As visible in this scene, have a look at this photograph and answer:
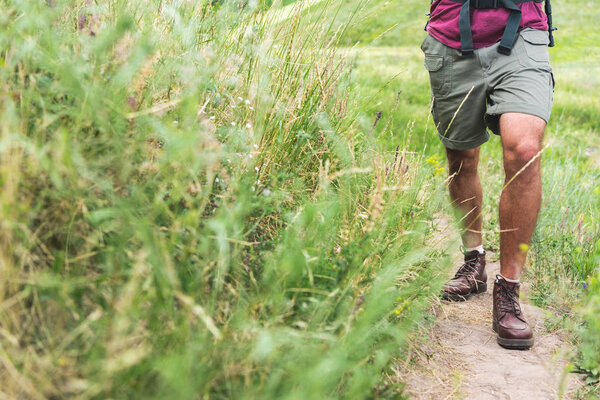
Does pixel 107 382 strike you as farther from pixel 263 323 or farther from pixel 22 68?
pixel 22 68

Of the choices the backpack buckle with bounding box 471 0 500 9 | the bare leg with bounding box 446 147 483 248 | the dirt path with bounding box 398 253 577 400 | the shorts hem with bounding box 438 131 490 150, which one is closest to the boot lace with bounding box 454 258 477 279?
the bare leg with bounding box 446 147 483 248

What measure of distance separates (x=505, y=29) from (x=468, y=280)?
144 centimetres

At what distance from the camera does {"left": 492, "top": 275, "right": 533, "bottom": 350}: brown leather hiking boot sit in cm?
263

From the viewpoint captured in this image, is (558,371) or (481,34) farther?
(481,34)

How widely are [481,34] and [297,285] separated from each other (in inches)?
77.5

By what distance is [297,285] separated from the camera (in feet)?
5.63

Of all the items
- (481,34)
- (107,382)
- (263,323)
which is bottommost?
(263,323)

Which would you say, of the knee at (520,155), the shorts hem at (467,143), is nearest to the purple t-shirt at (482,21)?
the shorts hem at (467,143)

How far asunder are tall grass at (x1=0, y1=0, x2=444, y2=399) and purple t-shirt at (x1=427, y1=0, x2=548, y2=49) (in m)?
1.31

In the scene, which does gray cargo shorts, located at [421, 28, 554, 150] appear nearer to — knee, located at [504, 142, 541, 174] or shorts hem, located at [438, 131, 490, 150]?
shorts hem, located at [438, 131, 490, 150]

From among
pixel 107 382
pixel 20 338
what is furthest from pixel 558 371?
pixel 20 338

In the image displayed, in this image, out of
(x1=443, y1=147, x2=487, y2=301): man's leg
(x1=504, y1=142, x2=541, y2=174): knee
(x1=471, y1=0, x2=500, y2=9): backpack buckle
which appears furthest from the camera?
(x1=443, y1=147, x2=487, y2=301): man's leg

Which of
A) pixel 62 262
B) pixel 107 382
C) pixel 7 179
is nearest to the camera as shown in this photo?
pixel 107 382

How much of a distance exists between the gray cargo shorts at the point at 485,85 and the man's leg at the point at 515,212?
0.37 feet
